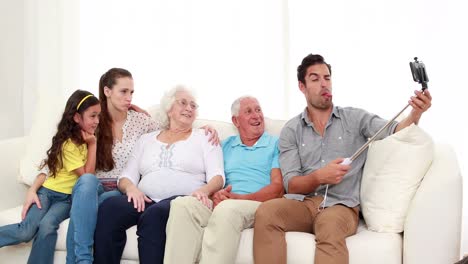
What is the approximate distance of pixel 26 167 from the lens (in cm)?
323

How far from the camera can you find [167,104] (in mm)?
3281

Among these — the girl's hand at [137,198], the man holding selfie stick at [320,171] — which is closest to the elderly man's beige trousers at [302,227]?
the man holding selfie stick at [320,171]

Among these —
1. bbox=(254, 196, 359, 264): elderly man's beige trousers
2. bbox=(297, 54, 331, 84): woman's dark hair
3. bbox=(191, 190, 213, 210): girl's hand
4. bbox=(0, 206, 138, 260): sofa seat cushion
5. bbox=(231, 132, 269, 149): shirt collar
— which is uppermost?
bbox=(297, 54, 331, 84): woman's dark hair

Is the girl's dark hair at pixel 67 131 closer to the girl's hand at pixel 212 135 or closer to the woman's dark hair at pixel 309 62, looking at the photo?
the girl's hand at pixel 212 135

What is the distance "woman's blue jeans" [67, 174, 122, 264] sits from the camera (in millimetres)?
2796

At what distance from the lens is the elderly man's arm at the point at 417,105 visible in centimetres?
257

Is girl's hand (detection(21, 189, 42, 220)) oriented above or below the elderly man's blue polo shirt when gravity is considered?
below

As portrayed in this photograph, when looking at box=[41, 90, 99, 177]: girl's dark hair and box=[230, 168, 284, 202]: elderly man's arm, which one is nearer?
box=[230, 168, 284, 202]: elderly man's arm

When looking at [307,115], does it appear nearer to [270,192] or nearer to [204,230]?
[270,192]

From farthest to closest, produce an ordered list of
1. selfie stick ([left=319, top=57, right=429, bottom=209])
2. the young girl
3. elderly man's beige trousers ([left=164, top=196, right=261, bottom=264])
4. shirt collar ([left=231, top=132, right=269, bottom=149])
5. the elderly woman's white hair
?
1. the elderly woman's white hair
2. shirt collar ([left=231, top=132, right=269, bottom=149])
3. the young girl
4. elderly man's beige trousers ([left=164, top=196, right=261, bottom=264])
5. selfie stick ([left=319, top=57, right=429, bottom=209])

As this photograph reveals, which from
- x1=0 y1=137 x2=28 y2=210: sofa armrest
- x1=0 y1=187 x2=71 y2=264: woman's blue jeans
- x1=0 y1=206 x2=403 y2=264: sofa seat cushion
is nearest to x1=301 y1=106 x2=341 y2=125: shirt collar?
x1=0 y1=206 x2=403 y2=264: sofa seat cushion

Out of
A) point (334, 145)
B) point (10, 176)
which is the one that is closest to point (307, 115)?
→ point (334, 145)

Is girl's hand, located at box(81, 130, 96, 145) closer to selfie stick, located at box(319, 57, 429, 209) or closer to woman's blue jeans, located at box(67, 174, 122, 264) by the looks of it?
woman's blue jeans, located at box(67, 174, 122, 264)

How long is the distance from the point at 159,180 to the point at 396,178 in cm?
106
